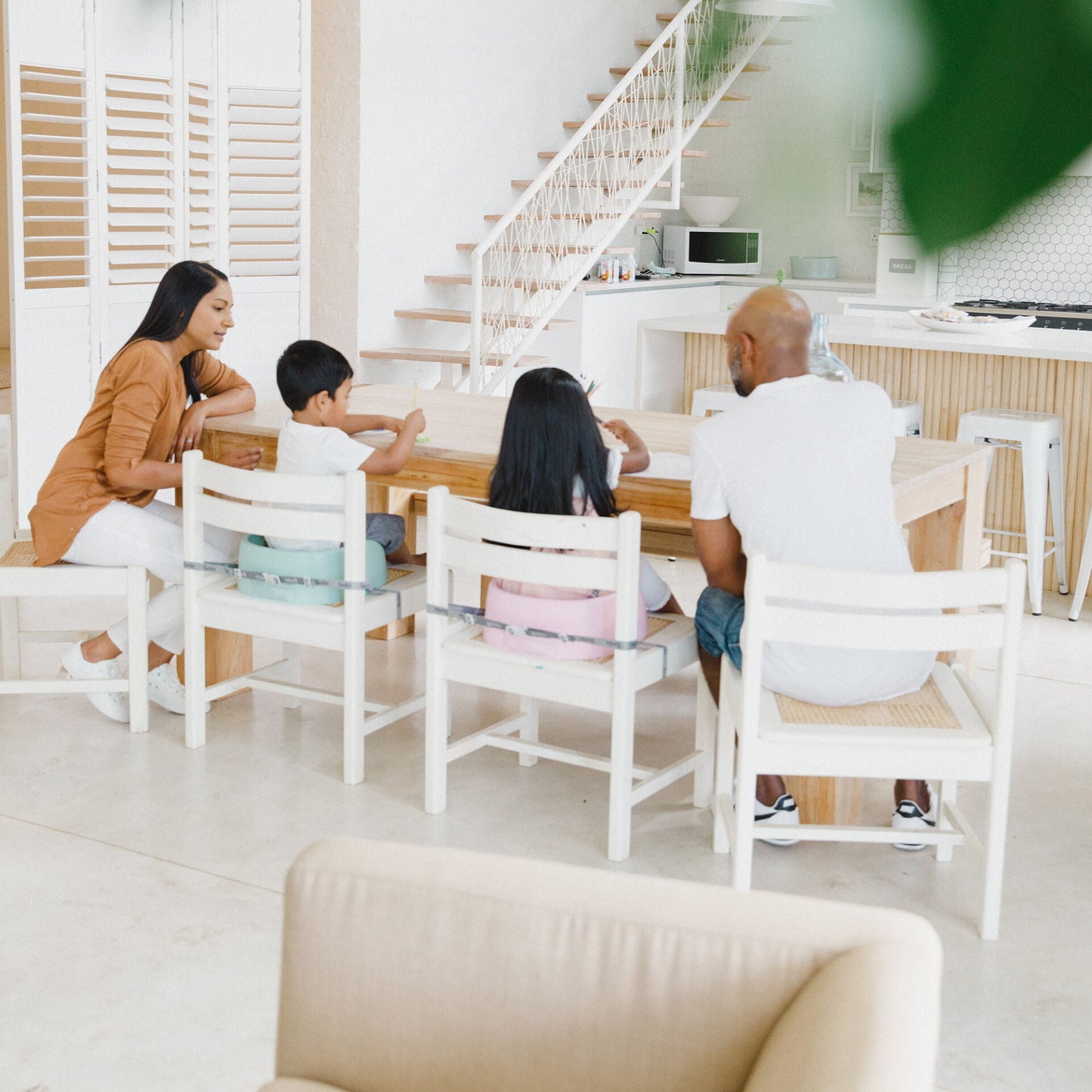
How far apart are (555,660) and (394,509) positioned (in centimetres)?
147

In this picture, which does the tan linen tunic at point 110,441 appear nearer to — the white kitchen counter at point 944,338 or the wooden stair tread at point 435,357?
the white kitchen counter at point 944,338

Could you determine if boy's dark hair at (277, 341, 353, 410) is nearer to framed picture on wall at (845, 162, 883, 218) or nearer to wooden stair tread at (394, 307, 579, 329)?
framed picture on wall at (845, 162, 883, 218)

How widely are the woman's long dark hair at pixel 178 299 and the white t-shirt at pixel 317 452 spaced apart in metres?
0.39

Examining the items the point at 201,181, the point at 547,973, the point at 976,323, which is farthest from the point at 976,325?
the point at 547,973

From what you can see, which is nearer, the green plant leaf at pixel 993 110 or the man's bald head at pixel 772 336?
the green plant leaf at pixel 993 110

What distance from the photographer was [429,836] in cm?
267

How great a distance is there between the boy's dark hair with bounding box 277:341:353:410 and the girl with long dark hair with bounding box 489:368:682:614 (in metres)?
0.50

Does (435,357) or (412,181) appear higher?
(412,181)

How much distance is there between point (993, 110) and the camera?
33cm

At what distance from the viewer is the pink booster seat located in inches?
102

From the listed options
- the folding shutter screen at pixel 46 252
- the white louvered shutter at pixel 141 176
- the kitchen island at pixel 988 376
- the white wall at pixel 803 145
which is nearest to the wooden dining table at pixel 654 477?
the kitchen island at pixel 988 376

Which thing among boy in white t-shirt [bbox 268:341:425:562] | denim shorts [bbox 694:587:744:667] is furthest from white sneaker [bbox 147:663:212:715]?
denim shorts [bbox 694:587:744:667]

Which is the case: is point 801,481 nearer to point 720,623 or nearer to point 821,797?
point 720,623

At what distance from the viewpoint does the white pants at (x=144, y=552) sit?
3.13 m
